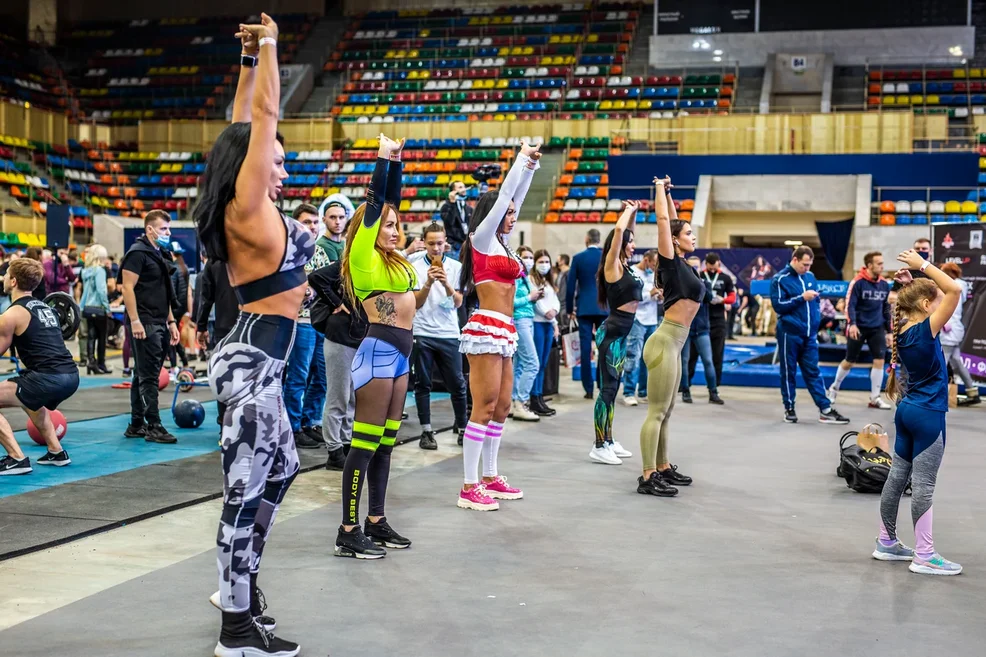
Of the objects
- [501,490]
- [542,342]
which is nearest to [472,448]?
[501,490]

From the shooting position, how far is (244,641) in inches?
128

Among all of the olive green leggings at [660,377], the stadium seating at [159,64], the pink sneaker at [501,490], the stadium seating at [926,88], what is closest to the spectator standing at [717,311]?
the olive green leggings at [660,377]

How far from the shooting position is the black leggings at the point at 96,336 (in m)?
12.6

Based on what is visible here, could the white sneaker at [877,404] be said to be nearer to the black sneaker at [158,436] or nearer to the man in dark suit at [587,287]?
the man in dark suit at [587,287]

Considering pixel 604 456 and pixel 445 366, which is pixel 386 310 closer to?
pixel 604 456

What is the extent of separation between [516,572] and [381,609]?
2.47 ft

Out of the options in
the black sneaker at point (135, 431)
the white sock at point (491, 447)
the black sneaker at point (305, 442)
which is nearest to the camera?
the white sock at point (491, 447)

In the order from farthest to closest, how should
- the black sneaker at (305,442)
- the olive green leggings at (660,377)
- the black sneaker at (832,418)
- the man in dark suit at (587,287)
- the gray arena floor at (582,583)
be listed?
the man in dark suit at (587,287), the black sneaker at (832,418), the black sneaker at (305,442), the olive green leggings at (660,377), the gray arena floor at (582,583)

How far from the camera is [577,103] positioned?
28.6 meters

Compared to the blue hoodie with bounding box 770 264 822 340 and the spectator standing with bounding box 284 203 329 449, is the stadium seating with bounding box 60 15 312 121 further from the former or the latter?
the spectator standing with bounding box 284 203 329 449

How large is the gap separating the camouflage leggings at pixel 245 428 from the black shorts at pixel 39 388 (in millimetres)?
3586

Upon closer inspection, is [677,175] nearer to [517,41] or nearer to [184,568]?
[517,41]

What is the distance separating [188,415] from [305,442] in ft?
4.33

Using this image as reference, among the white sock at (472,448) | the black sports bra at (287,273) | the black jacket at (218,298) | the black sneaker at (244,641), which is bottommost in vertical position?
the black sneaker at (244,641)
